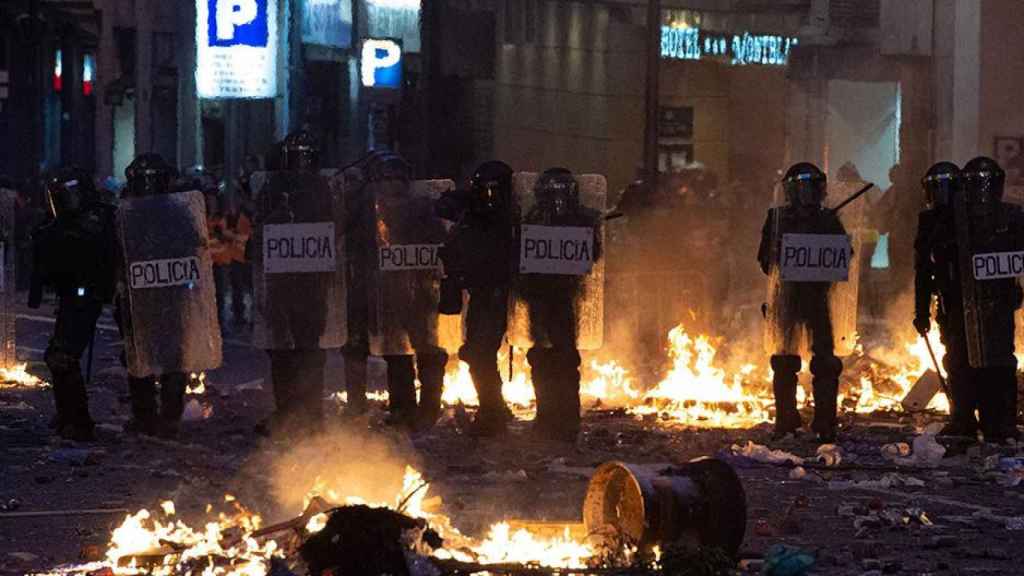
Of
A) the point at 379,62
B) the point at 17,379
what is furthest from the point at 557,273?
the point at 379,62

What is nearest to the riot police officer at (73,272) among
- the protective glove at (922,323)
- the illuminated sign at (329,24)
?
the protective glove at (922,323)

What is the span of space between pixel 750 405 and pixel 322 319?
4.01 m

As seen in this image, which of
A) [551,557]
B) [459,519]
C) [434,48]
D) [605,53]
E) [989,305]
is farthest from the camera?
[605,53]

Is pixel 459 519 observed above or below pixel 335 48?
below

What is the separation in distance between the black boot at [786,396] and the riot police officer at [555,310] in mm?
1503

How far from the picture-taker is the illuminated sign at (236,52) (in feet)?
111

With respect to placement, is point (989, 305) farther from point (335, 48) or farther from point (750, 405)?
point (335, 48)

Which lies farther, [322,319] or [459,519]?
[322,319]

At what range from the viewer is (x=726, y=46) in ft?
128

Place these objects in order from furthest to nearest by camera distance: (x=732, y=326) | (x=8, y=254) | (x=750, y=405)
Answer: (x=732, y=326) < (x=8, y=254) < (x=750, y=405)

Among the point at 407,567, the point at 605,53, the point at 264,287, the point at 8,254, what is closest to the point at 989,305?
the point at 264,287

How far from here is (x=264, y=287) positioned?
16.4 metres

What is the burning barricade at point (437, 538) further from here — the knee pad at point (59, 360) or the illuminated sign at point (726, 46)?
the illuminated sign at point (726, 46)

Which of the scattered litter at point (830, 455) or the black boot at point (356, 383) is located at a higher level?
the black boot at point (356, 383)
